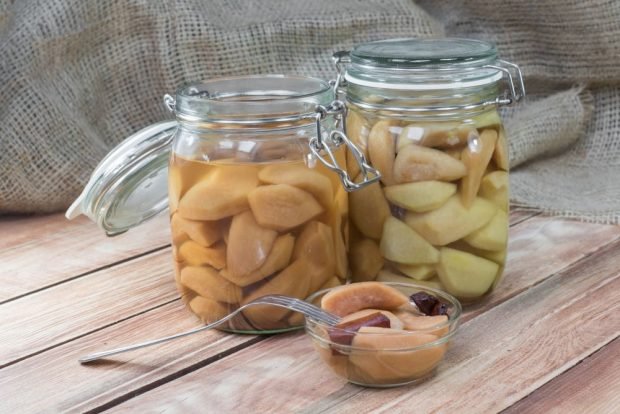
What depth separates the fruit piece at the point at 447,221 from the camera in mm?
760

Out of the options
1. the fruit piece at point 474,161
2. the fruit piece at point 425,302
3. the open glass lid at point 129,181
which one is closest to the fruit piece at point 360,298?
the fruit piece at point 425,302

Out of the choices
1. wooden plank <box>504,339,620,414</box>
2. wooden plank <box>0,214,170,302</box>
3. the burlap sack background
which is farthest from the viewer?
the burlap sack background

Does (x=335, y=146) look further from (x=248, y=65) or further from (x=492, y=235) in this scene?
(x=248, y=65)

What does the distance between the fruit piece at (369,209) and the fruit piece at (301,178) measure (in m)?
0.05

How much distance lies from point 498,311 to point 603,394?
160mm

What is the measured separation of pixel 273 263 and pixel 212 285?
53 mm

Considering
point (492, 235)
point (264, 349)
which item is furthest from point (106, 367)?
point (492, 235)

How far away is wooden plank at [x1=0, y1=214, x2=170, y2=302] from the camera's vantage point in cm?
92

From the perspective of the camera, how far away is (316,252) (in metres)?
0.74

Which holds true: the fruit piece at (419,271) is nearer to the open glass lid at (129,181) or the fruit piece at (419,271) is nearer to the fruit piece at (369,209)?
the fruit piece at (369,209)

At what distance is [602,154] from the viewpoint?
127cm

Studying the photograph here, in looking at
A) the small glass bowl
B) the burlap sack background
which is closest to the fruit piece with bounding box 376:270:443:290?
the small glass bowl

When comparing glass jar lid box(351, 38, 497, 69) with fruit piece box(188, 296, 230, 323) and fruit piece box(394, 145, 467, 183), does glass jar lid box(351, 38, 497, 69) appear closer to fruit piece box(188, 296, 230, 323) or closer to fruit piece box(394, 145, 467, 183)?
fruit piece box(394, 145, 467, 183)

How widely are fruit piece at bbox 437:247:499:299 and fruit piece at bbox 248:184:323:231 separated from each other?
0.41ft
